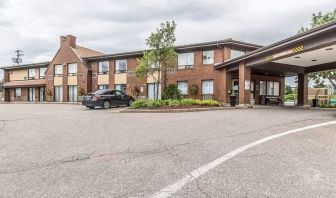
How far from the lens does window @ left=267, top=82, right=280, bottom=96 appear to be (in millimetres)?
30766

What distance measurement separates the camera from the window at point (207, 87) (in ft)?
90.5

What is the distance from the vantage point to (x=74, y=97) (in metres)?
37.3

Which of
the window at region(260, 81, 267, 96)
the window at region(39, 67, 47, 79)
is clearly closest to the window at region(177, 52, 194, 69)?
the window at region(260, 81, 267, 96)

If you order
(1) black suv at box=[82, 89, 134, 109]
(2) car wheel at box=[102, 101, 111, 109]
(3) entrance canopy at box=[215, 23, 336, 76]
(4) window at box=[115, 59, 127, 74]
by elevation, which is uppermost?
(4) window at box=[115, 59, 127, 74]

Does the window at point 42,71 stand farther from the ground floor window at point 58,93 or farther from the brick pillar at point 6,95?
the brick pillar at point 6,95

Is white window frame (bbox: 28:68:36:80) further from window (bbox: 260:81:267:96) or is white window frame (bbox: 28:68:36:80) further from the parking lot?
the parking lot

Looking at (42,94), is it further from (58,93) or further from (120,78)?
(120,78)

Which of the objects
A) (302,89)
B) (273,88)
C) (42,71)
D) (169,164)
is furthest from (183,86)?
(42,71)

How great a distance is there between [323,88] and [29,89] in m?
39.6

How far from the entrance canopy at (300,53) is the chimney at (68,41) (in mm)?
21048

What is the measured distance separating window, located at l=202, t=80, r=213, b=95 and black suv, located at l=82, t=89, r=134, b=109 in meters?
8.04

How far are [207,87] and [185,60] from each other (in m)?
3.71

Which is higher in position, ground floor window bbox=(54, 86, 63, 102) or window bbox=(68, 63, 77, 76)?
window bbox=(68, 63, 77, 76)

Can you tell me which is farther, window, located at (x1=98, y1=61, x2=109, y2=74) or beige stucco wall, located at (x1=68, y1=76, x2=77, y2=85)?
beige stucco wall, located at (x1=68, y1=76, x2=77, y2=85)
